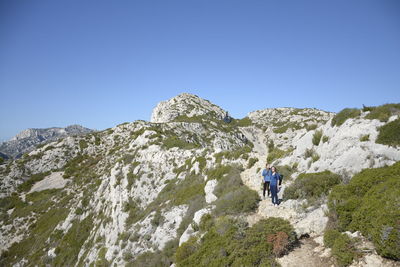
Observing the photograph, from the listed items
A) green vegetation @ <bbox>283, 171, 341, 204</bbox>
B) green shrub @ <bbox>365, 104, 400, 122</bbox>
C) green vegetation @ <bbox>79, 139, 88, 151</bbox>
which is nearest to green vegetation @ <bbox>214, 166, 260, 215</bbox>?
green vegetation @ <bbox>283, 171, 341, 204</bbox>

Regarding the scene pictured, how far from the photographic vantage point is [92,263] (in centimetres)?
2411

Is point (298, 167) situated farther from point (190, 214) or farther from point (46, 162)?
point (46, 162)

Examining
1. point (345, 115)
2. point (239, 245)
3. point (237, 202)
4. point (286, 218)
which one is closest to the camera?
point (239, 245)

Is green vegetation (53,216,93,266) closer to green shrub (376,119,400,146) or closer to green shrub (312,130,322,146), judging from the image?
green shrub (312,130,322,146)

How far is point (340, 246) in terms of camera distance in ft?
26.3

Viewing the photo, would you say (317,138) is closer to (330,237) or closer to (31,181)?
(330,237)

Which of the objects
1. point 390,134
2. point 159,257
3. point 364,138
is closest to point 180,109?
point 159,257

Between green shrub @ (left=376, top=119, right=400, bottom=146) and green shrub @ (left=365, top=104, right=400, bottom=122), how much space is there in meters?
0.69

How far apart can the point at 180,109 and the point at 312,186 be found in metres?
77.6

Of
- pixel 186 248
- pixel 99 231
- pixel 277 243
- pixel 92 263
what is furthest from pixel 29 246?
pixel 277 243

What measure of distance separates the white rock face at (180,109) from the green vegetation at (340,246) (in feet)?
238

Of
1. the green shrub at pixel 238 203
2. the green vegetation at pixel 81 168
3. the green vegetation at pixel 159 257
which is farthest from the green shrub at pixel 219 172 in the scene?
the green vegetation at pixel 81 168

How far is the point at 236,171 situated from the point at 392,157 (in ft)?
40.2

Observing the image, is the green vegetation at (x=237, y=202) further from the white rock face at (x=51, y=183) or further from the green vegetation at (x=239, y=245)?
the white rock face at (x=51, y=183)
